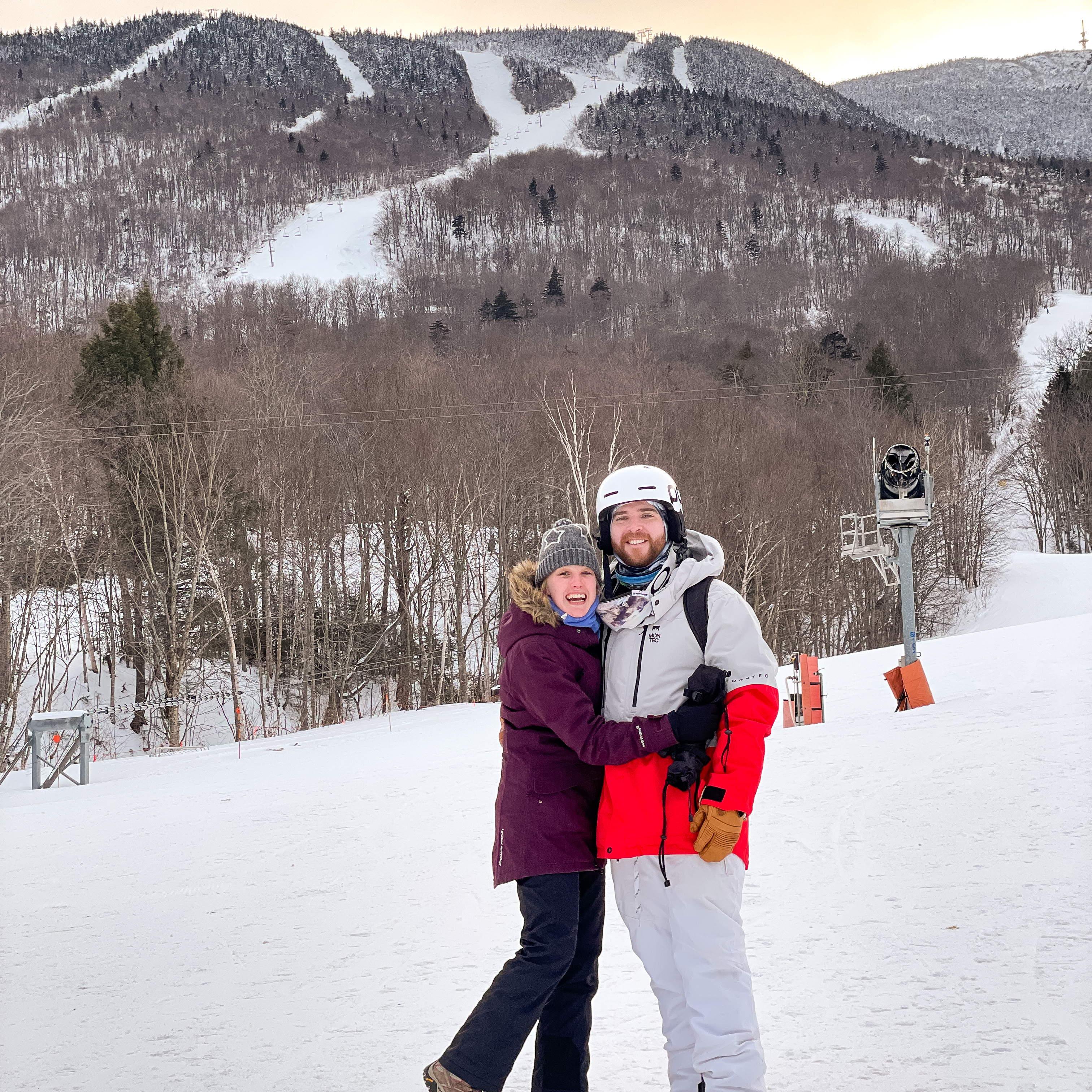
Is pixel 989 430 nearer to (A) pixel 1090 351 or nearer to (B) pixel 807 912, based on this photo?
(A) pixel 1090 351

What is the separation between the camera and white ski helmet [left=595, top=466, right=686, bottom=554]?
3.23 meters

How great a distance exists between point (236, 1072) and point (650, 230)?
113337mm

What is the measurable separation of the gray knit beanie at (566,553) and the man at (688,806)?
0.11 m

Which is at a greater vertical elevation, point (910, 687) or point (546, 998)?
point (546, 998)

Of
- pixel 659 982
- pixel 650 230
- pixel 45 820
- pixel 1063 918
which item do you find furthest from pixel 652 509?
pixel 650 230

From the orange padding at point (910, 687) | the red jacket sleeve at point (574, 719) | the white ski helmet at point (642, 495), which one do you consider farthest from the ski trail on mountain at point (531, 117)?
the red jacket sleeve at point (574, 719)

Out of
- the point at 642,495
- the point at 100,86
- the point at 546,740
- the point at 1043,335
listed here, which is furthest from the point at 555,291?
the point at 100,86

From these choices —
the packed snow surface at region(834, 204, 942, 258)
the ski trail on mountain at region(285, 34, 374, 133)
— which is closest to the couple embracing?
the packed snow surface at region(834, 204, 942, 258)

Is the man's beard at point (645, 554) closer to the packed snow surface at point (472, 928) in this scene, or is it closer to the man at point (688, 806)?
the man at point (688, 806)

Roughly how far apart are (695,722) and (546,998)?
1035 millimetres

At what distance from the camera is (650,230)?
359 feet

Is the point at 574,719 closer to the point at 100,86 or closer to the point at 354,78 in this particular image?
the point at 100,86

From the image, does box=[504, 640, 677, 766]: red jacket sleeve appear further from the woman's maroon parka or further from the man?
the man

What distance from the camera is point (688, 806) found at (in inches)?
113
